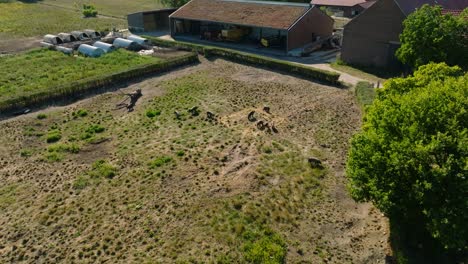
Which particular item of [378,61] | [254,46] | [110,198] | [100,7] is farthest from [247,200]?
[100,7]

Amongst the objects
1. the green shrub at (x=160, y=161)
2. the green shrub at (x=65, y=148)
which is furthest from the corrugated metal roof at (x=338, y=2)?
the green shrub at (x=65, y=148)

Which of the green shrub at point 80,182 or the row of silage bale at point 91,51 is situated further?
the row of silage bale at point 91,51

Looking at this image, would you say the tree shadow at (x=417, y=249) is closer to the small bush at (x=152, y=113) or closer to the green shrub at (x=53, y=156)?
the small bush at (x=152, y=113)

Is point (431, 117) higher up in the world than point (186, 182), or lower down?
higher up

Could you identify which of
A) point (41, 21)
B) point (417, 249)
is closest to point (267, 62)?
point (417, 249)

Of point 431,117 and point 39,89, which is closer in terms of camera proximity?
point 431,117

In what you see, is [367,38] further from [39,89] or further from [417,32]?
[39,89]

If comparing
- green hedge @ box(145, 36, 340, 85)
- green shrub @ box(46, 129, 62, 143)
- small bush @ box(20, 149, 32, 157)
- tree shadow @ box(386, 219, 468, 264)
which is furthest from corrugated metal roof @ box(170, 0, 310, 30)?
tree shadow @ box(386, 219, 468, 264)
